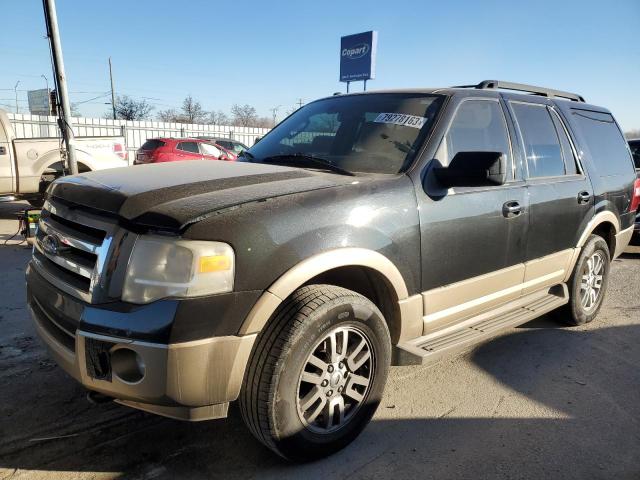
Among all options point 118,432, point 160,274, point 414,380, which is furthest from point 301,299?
point 414,380

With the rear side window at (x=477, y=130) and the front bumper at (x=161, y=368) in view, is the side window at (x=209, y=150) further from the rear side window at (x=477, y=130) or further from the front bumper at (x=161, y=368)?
the front bumper at (x=161, y=368)

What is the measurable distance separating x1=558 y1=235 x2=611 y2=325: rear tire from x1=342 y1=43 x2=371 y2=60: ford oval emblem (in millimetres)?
27833

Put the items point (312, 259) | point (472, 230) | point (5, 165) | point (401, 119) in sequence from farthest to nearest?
point (5, 165), point (401, 119), point (472, 230), point (312, 259)

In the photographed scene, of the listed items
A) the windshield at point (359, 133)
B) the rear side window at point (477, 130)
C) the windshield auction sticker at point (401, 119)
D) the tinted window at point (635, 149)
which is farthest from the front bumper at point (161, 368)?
the tinted window at point (635, 149)

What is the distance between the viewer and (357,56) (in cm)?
3053

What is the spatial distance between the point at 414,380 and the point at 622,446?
1277 mm

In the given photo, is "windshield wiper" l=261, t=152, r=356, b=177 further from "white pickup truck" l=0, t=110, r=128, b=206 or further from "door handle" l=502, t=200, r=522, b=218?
"white pickup truck" l=0, t=110, r=128, b=206

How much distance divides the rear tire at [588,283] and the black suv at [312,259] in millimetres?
466

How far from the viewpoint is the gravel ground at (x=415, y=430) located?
8.00ft

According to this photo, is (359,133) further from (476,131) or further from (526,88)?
(526,88)

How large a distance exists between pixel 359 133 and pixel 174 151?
1296 centimetres

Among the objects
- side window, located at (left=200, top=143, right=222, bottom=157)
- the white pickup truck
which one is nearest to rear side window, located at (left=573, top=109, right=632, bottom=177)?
the white pickup truck

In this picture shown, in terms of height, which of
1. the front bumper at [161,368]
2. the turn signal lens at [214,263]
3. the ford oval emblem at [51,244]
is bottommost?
the front bumper at [161,368]

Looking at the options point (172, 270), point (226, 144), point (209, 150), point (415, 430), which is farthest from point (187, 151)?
point (172, 270)
